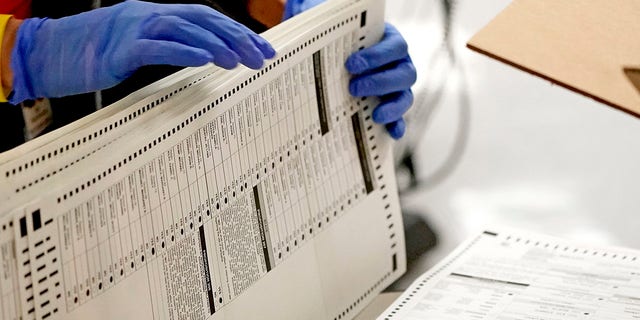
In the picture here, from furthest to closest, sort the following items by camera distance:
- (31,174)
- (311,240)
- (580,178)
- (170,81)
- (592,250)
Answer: (580,178) → (592,250) → (311,240) → (170,81) → (31,174)

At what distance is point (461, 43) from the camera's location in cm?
173

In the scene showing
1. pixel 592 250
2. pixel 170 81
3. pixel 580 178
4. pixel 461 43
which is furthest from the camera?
pixel 461 43

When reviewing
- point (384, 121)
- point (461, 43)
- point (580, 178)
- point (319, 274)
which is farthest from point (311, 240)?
point (461, 43)

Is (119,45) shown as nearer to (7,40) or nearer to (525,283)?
(7,40)

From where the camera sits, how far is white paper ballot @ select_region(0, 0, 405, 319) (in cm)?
67

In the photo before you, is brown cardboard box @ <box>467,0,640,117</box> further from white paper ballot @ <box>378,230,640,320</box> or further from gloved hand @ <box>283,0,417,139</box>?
white paper ballot @ <box>378,230,640,320</box>

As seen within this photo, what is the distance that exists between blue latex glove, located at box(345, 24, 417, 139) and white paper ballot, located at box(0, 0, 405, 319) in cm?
1

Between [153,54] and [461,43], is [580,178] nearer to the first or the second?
[461,43]

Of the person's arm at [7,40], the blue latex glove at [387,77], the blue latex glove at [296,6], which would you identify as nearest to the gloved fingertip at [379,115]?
the blue latex glove at [387,77]

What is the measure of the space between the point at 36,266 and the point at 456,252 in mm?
546

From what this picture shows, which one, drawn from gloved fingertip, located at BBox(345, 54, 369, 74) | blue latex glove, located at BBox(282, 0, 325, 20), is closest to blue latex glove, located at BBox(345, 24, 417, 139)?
gloved fingertip, located at BBox(345, 54, 369, 74)

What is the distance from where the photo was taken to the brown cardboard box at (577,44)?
2.41 feet

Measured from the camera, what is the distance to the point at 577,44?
2.57ft

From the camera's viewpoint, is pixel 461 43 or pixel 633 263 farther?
pixel 461 43
